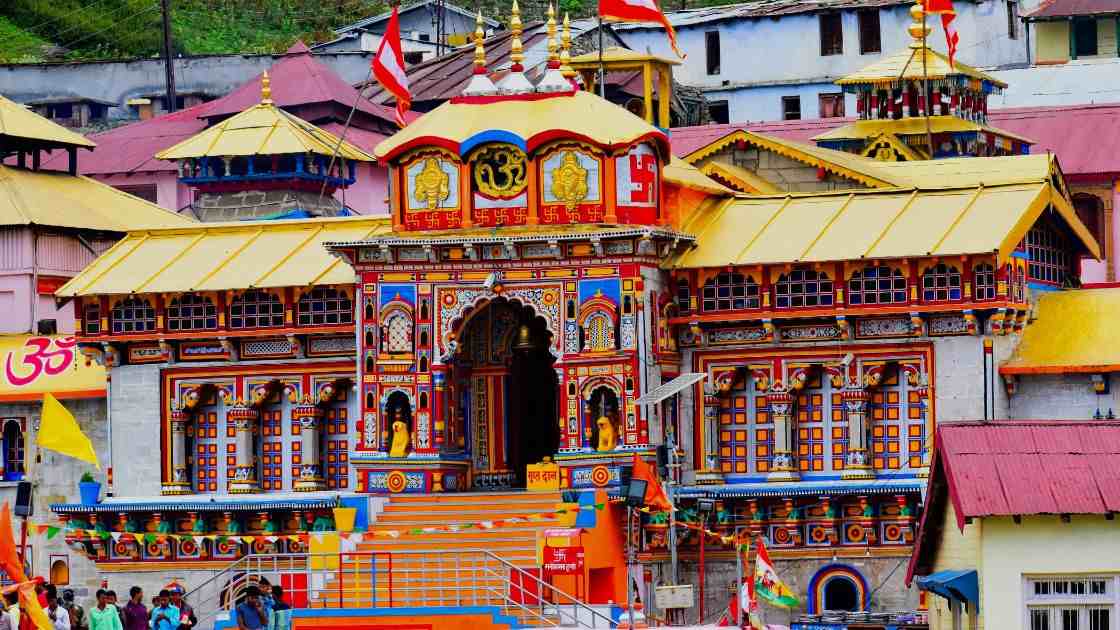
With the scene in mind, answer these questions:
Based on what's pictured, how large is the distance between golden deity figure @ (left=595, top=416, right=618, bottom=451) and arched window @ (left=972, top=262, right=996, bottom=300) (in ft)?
21.2

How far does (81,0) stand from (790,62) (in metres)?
33.6

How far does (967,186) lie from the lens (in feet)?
189

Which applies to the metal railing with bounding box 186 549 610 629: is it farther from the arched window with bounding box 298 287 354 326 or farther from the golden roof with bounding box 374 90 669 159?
the golden roof with bounding box 374 90 669 159

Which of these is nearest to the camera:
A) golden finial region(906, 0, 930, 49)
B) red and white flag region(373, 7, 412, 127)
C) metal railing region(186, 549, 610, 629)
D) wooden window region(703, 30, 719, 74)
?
metal railing region(186, 549, 610, 629)

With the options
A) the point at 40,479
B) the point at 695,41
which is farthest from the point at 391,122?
the point at 40,479

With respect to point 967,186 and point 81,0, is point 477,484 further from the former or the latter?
point 81,0

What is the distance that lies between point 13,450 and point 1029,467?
1030 inches

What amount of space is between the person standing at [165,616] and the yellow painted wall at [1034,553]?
16.9 meters

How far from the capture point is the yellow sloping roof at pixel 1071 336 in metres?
56.5

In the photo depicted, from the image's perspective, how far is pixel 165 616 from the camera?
56.5 metres

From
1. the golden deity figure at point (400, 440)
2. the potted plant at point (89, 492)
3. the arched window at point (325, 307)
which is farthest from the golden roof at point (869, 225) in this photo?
the potted plant at point (89, 492)

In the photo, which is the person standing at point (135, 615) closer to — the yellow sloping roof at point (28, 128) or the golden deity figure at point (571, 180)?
the golden deity figure at point (571, 180)

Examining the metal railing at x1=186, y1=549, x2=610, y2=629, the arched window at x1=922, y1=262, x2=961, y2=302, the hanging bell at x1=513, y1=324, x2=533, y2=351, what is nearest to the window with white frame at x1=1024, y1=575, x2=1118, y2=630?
the metal railing at x1=186, y1=549, x2=610, y2=629

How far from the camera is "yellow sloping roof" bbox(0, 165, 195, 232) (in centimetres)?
7194
